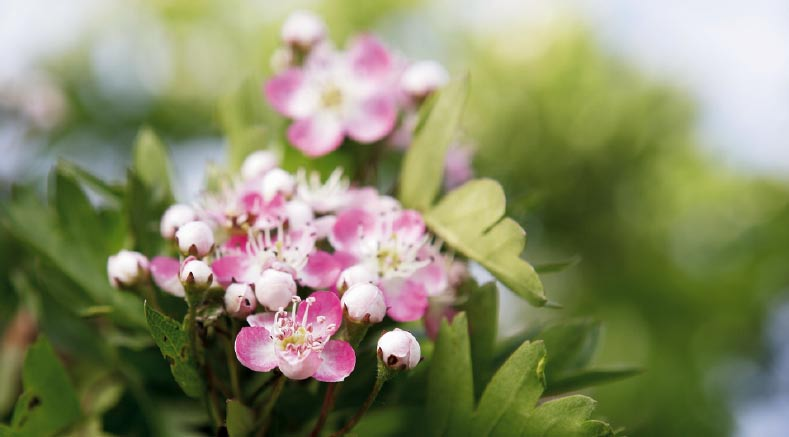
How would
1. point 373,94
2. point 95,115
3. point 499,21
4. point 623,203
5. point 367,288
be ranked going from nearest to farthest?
1. point 367,288
2. point 373,94
3. point 623,203
4. point 95,115
5. point 499,21

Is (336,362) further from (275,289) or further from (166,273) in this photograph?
(166,273)

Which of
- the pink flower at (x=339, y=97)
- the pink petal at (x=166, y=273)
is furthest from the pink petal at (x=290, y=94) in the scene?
the pink petal at (x=166, y=273)

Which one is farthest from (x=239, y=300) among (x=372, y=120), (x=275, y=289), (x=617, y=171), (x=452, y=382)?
(x=617, y=171)

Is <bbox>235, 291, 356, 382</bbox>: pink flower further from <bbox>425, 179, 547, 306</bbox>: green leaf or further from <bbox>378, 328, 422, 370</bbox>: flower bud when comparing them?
<bbox>425, 179, 547, 306</bbox>: green leaf

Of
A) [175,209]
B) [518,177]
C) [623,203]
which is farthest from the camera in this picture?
[623,203]

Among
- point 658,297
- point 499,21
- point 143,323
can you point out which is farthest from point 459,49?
point 143,323

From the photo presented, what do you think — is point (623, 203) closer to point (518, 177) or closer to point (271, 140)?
point (518, 177)

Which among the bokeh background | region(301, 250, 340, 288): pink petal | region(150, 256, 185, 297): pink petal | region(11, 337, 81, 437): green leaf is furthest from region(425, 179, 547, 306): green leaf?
the bokeh background
